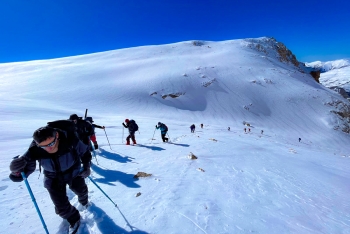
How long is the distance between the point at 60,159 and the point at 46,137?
0.59 meters

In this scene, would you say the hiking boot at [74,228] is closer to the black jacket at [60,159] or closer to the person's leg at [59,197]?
the person's leg at [59,197]

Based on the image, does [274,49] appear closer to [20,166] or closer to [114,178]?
[114,178]

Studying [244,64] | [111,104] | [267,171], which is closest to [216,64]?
[244,64]

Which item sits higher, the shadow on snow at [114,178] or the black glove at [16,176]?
the black glove at [16,176]

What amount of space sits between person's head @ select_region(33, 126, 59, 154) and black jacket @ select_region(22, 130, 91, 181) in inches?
8.6

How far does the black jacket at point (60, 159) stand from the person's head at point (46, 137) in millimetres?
218

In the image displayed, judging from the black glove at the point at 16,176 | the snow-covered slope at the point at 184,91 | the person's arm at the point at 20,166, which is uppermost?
the snow-covered slope at the point at 184,91

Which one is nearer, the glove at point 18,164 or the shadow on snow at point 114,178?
the glove at point 18,164

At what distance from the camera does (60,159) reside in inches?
114

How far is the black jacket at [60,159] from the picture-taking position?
2754 millimetres

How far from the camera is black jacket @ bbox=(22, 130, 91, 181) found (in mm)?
2754

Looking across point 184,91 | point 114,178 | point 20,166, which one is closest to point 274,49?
point 184,91

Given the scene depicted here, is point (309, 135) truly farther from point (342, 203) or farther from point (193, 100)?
point (342, 203)

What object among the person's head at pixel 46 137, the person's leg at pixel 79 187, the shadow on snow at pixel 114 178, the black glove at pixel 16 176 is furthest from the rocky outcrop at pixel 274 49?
the black glove at pixel 16 176
